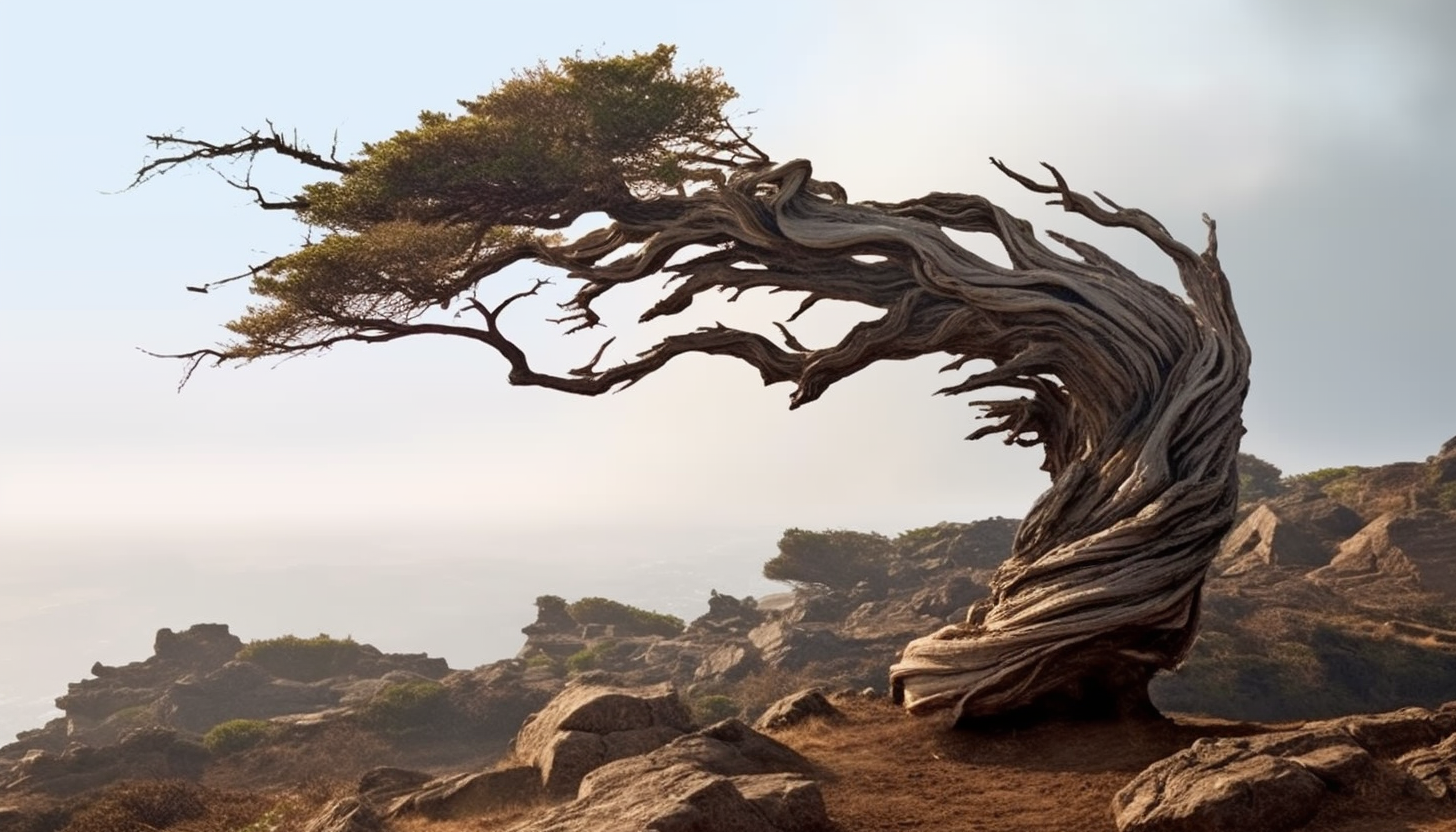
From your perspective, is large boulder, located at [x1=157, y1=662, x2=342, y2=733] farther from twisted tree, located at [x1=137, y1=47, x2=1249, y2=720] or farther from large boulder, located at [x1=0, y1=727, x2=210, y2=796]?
twisted tree, located at [x1=137, y1=47, x2=1249, y2=720]

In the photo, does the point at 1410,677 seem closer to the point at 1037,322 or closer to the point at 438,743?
the point at 1037,322

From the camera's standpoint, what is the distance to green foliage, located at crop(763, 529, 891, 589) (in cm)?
5769

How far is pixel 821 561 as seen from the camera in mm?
58250

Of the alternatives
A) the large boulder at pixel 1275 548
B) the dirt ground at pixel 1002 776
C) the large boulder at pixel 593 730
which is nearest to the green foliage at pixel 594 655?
the large boulder at pixel 1275 548

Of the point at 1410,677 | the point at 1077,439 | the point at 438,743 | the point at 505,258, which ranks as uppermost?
the point at 505,258

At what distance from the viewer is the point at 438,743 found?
38.1 meters

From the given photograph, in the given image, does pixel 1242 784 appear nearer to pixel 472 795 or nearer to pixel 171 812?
pixel 472 795

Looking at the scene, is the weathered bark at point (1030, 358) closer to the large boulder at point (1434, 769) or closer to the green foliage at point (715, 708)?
the large boulder at point (1434, 769)

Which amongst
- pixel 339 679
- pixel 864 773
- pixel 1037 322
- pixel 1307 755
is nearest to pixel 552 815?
pixel 864 773

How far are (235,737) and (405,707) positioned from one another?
6.45m

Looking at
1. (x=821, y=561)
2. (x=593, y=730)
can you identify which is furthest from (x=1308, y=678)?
(x=821, y=561)

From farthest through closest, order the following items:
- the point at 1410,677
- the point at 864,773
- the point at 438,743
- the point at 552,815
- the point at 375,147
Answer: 1. the point at 438,743
2. the point at 1410,677
3. the point at 375,147
4. the point at 864,773
5. the point at 552,815

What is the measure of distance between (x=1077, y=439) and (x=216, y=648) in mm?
50268

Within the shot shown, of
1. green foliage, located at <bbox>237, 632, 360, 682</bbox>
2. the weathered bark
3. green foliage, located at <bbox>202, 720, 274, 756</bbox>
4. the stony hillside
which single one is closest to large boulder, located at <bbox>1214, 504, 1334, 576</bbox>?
the stony hillside
